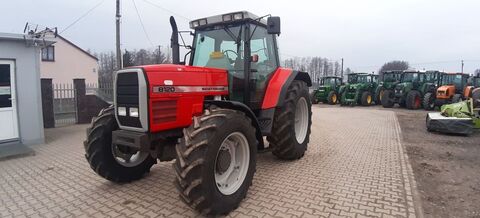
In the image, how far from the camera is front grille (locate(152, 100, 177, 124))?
363 centimetres

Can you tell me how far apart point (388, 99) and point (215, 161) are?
18.3m

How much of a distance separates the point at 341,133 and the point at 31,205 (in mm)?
7817

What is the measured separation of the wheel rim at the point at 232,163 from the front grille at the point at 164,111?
0.70 meters

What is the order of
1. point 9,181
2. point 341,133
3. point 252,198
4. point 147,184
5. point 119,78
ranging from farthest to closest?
point 341,133
point 9,181
point 147,184
point 252,198
point 119,78

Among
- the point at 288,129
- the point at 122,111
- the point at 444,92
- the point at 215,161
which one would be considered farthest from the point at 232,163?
the point at 444,92

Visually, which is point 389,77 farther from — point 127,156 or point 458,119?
point 127,156

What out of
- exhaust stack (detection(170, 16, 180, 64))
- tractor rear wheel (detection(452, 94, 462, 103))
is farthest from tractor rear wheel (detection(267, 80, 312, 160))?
tractor rear wheel (detection(452, 94, 462, 103))

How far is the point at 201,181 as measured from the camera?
3.23 m

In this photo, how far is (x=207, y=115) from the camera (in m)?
3.60

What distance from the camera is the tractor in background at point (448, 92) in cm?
1695

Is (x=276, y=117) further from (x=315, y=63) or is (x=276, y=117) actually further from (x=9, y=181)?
(x=315, y=63)

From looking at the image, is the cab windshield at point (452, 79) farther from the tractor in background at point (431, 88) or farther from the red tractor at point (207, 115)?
the red tractor at point (207, 115)

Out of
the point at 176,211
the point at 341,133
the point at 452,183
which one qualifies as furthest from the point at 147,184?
the point at 341,133

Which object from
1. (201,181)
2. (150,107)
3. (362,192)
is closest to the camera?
(201,181)
